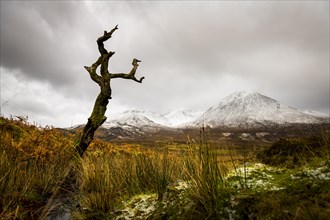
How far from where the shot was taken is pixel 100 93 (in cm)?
1071

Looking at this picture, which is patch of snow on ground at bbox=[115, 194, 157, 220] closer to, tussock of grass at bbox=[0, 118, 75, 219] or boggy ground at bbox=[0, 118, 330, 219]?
boggy ground at bbox=[0, 118, 330, 219]

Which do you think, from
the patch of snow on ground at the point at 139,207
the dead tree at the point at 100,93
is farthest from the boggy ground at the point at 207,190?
the dead tree at the point at 100,93

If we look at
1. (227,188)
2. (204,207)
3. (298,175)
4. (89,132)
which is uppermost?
(89,132)

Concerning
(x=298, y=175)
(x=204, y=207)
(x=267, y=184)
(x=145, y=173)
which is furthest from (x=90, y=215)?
(x=298, y=175)

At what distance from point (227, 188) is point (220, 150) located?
4.25 ft

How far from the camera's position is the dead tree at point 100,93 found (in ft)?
33.5

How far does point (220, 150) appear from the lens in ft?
14.5

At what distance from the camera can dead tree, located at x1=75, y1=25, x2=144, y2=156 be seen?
10.2 meters

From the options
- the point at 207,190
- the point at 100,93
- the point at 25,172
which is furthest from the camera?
the point at 100,93

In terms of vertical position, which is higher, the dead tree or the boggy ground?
the dead tree

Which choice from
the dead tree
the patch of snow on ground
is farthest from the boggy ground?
the dead tree

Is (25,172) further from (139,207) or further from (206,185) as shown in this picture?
(206,185)

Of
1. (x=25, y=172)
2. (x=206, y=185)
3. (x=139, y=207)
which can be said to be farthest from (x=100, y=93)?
(x=206, y=185)

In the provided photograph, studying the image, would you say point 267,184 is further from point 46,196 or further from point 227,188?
point 46,196
